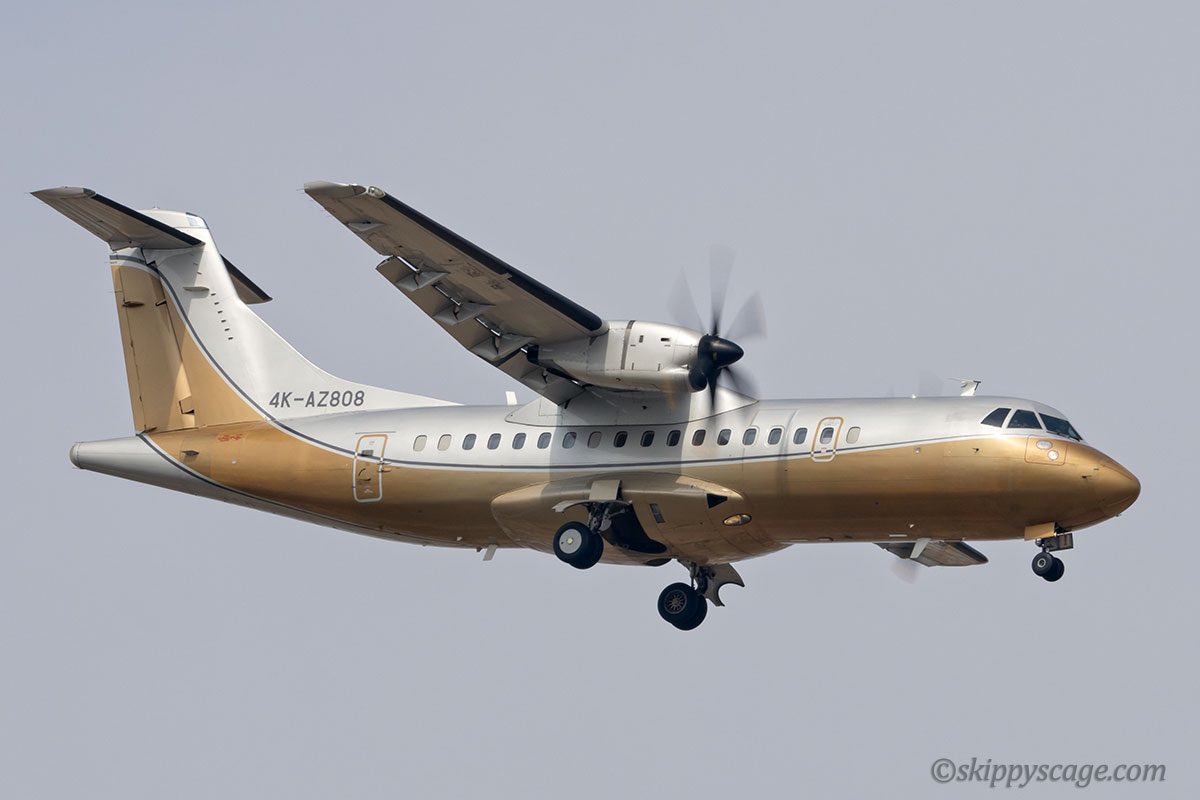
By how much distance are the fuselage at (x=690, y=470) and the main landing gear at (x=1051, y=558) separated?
14 centimetres

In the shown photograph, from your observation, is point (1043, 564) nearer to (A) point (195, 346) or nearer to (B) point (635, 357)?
(B) point (635, 357)

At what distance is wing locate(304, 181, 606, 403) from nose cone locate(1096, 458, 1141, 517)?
5.72 m

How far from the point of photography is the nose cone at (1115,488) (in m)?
19.3

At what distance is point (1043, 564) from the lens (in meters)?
19.5

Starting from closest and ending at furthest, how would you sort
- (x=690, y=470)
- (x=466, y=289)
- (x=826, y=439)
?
(x=826, y=439), (x=466, y=289), (x=690, y=470)

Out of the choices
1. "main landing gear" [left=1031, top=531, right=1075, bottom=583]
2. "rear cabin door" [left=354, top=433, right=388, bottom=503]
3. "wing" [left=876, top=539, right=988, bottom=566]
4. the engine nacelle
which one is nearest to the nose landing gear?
"main landing gear" [left=1031, top=531, right=1075, bottom=583]

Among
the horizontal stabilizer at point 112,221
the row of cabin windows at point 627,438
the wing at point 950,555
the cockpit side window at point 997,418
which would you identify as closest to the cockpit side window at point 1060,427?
the cockpit side window at point 997,418

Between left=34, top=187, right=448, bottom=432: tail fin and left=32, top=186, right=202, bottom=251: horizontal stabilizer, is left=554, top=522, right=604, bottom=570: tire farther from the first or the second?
left=32, top=186, right=202, bottom=251: horizontal stabilizer

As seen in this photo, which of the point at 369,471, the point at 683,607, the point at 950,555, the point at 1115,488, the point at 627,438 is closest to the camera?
the point at 1115,488

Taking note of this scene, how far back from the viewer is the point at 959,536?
2044 centimetres

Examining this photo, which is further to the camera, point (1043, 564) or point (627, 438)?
point (627, 438)

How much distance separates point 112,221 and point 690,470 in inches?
325

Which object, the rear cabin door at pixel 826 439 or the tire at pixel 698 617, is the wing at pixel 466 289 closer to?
the rear cabin door at pixel 826 439

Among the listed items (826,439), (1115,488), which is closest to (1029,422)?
(1115,488)
